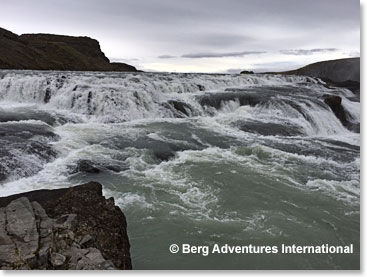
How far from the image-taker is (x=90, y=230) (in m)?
3.38

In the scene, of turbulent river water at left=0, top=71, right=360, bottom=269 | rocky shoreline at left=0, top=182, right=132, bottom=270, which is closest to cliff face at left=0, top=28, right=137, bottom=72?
turbulent river water at left=0, top=71, right=360, bottom=269

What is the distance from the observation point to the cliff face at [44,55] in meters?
41.6

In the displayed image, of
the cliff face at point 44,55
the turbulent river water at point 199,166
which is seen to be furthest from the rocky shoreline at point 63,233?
the cliff face at point 44,55

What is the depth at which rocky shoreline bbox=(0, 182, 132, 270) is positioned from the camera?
2.85 meters

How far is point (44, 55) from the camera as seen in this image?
4931 cm

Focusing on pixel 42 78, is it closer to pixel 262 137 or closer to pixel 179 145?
pixel 179 145

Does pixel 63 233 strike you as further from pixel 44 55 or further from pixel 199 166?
pixel 44 55

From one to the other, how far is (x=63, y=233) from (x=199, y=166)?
439cm

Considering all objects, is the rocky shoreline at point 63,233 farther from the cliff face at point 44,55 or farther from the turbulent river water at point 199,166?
the cliff face at point 44,55

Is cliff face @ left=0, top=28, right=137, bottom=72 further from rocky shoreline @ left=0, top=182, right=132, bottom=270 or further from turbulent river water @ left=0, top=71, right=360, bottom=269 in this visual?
rocky shoreline @ left=0, top=182, right=132, bottom=270

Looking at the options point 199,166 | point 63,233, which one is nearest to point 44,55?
point 199,166

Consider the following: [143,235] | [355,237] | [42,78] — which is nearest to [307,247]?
[355,237]

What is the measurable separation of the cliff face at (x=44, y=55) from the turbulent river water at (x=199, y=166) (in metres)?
31.5

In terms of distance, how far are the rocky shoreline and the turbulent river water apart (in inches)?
21.8
